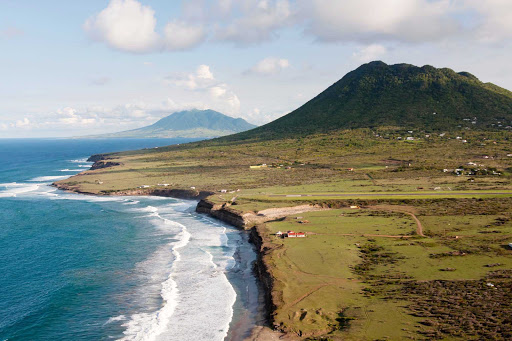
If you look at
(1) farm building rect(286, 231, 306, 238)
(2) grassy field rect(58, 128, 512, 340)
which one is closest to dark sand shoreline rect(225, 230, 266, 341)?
(2) grassy field rect(58, 128, 512, 340)

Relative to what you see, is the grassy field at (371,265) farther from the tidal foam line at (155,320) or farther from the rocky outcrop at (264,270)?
the tidal foam line at (155,320)

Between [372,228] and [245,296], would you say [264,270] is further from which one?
[372,228]

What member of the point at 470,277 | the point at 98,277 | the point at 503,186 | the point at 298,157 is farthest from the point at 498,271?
the point at 298,157

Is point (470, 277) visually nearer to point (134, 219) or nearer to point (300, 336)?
point (300, 336)

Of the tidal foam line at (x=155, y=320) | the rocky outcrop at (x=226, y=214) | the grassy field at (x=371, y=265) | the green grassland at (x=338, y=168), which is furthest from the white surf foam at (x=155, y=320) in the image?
the green grassland at (x=338, y=168)

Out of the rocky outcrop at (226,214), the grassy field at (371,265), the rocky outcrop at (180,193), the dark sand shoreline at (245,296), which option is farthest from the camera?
the rocky outcrop at (180,193)

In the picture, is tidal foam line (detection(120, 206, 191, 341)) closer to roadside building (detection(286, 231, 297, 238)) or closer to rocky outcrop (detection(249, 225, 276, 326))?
rocky outcrop (detection(249, 225, 276, 326))
